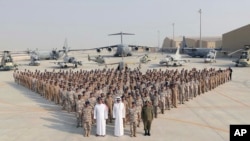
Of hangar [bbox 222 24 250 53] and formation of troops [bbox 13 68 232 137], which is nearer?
formation of troops [bbox 13 68 232 137]

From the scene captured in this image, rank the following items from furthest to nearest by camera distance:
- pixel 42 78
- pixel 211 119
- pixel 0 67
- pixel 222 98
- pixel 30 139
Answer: pixel 0 67
pixel 42 78
pixel 222 98
pixel 211 119
pixel 30 139

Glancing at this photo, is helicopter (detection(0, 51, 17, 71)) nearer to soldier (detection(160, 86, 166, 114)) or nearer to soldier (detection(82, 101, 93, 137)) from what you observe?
soldier (detection(160, 86, 166, 114))

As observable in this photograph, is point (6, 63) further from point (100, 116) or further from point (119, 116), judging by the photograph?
point (119, 116)

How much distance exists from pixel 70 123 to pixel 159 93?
401cm

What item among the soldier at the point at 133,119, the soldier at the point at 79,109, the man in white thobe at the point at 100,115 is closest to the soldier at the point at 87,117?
the man in white thobe at the point at 100,115

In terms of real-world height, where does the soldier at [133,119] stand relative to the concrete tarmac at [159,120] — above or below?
above

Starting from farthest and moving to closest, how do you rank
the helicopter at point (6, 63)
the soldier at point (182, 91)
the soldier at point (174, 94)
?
1. the helicopter at point (6, 63)
2. the soldier at point (182, 91)
3. the soldier at point (174, 94)

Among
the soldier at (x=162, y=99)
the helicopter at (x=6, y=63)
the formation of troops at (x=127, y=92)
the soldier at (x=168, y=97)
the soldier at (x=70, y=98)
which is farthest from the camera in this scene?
the helicopter at (x=6, y=63)

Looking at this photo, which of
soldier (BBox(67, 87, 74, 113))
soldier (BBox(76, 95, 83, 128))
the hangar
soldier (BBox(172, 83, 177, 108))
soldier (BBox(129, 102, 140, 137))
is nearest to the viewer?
soldier (BBox(129, 102, 140, 137))

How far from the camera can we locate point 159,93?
13.7 meters

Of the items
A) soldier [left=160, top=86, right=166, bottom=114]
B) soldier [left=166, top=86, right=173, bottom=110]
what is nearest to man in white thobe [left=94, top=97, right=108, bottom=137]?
soldier [left=160, top=86, right=166, bottom=114]

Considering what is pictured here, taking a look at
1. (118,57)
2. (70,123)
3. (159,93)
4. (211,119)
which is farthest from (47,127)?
(118,57)

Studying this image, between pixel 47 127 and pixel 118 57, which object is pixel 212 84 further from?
pixel 118 57

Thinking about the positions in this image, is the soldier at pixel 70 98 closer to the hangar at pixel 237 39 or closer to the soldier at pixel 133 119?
the soldier at pixel 133 119
